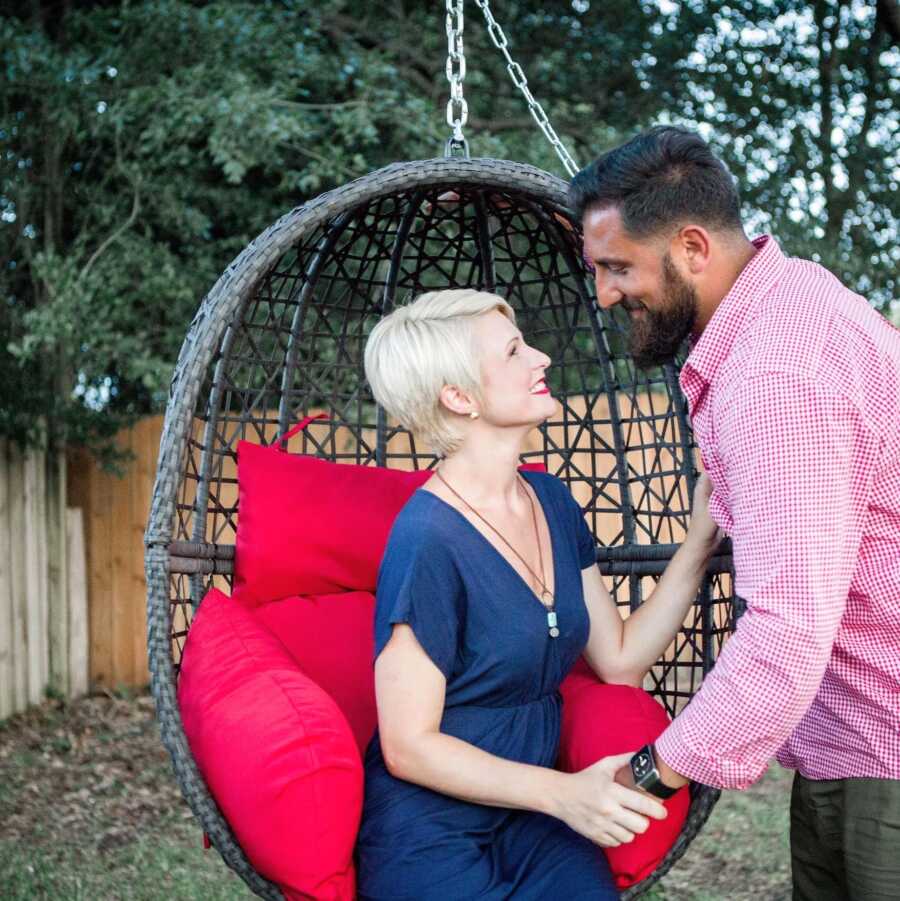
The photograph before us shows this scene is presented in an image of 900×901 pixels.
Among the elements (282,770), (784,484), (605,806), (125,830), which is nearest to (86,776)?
(125,830)

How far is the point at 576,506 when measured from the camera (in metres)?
2.17

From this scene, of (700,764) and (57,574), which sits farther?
(57,574)

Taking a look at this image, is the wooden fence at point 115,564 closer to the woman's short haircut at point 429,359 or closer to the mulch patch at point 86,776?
the mulch patch at point 86,776

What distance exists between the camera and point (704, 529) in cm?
208

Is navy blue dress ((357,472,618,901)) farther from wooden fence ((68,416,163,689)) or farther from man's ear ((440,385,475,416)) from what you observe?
wooden fence ((68,416,163,689))

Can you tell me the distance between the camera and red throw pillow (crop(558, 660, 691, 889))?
194 cm

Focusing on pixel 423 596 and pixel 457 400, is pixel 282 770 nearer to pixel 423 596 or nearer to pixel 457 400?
pixel 423 596

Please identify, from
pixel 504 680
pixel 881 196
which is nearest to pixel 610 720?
pixel 504 680

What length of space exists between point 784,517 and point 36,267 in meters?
4.42

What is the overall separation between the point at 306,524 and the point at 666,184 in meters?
1.13

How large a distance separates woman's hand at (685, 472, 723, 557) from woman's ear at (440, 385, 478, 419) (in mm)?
493

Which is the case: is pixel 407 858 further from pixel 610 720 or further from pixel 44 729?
pixel 44 729

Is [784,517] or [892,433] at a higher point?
[892,433]

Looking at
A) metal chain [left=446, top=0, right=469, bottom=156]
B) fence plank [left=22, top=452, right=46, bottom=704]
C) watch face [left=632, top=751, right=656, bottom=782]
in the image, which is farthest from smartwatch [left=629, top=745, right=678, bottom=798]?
fence plank [left=22, top=452, right=46, bottom=704]
